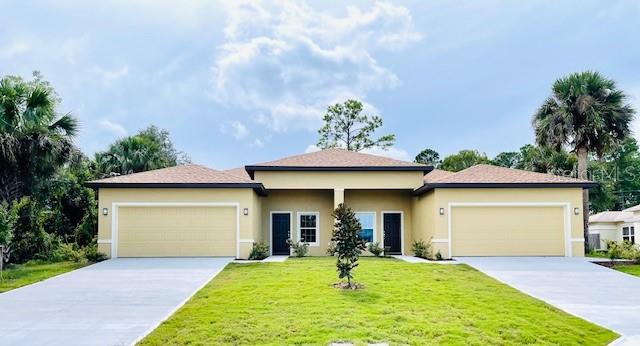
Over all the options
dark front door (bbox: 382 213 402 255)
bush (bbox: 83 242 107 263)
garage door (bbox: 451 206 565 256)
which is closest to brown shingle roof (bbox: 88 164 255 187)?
bush (bbox: 83 242 107 263)

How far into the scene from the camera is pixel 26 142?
1741 cm

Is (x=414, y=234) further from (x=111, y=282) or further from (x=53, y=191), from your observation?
(x=53, y=191)

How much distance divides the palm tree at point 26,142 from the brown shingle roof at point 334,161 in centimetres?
705

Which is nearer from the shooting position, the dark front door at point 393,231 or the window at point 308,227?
the window at point 308,227

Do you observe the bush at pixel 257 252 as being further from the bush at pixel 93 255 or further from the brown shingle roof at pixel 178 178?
the bush at pixel 93 255

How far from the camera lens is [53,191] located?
70.2 feet

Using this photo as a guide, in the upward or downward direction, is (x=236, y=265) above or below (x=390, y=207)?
below

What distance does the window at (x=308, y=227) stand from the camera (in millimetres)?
22062

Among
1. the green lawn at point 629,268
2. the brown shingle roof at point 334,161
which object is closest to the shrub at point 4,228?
the brown shingle roof at point 334,161

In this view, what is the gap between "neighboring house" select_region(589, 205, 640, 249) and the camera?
104 feet

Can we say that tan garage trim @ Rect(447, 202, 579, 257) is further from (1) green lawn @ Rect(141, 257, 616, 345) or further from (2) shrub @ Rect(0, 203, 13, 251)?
(2) shrub @ Rect(0, 203, 13, 251)

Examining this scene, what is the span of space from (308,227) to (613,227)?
2170cm

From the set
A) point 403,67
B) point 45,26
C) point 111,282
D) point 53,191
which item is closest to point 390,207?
point 403,67

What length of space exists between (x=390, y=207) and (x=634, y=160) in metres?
40.4
